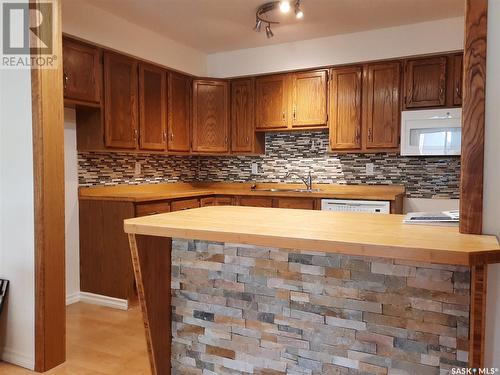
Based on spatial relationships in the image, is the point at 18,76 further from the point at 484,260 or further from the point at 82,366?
the point at 484,260

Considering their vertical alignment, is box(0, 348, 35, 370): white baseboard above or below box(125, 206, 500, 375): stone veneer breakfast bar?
below

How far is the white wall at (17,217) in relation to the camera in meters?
2.19

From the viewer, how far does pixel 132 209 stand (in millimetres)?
3123

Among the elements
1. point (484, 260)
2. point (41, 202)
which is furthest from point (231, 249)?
point (41, 202)

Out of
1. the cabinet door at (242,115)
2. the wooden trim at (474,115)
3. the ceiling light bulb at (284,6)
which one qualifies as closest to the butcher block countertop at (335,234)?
the wooden trim at (474,115)

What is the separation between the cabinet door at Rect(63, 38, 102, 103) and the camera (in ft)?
9.64

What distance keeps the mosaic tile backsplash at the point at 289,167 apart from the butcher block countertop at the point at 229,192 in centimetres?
6

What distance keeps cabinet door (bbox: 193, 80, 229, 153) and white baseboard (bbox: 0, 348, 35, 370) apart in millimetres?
2646

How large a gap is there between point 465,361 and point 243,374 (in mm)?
883

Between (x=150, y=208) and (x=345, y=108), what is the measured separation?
7.05 ft

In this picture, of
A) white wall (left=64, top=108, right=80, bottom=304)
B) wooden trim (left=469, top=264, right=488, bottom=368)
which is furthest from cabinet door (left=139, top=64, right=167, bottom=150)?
wooden trim (left=469, top=264, right=488, bottom=368)

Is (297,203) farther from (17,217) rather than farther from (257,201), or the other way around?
(17,217)

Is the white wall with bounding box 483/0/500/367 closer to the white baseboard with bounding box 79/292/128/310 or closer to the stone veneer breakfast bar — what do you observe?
the stone veneer breakfast bar

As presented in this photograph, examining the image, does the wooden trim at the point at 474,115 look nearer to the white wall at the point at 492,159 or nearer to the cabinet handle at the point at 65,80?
the white wall at the point at 492,159
